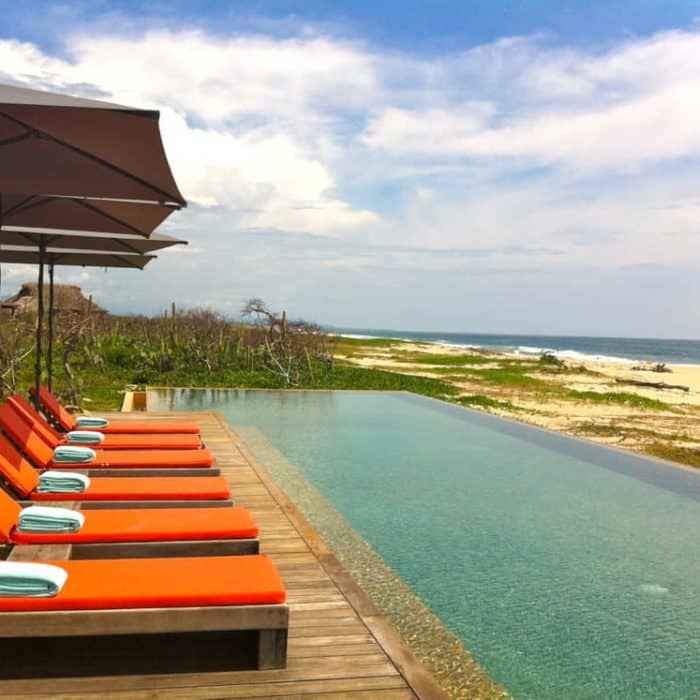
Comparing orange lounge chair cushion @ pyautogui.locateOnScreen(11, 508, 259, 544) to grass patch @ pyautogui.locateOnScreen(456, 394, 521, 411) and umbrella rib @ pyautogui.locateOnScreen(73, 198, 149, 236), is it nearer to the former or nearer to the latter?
umbrella rib @ pyautogui.locateOnScreen(73, 198, 149, 236)

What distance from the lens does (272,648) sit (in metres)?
2.84

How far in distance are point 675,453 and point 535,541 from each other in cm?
539

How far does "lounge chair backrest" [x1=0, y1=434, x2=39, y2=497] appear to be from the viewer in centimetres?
425

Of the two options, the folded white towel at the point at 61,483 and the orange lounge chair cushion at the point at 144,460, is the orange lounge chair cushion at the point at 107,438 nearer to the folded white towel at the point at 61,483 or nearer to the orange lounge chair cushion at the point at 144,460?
the orange lounge chair cushion at the point at 144,460

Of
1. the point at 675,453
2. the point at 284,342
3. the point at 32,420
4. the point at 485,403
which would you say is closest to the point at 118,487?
the point at 32,420

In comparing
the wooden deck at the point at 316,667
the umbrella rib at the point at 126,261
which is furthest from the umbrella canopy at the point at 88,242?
the wooden deck at the point at 316,667

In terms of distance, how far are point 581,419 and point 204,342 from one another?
9.60 metres

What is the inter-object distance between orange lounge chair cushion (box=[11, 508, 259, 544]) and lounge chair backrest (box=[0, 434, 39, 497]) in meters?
0.66

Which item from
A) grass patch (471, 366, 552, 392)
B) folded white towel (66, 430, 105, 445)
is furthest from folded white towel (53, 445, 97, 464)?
grass patch (471, 366, 552, 392)

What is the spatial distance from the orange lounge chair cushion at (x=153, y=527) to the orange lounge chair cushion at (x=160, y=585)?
272 mm

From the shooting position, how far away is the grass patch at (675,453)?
9.72m

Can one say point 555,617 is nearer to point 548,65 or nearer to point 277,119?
point 548,65

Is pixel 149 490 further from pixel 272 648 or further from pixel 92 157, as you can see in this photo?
pixel 92 157

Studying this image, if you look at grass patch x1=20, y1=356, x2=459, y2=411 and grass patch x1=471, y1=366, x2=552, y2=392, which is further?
grass patch x1=471, y1=366, x2=552, y2=392
